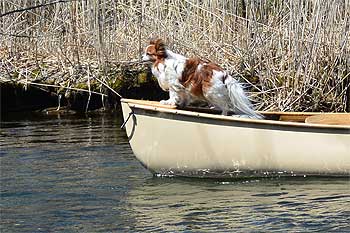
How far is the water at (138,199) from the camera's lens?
5254 millimetres

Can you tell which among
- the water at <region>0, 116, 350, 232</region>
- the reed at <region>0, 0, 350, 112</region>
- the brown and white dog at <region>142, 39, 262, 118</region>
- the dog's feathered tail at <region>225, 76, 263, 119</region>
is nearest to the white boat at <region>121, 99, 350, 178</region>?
the water at <region>0, 116, 350, 232</region>

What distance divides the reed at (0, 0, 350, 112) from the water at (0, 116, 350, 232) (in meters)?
1.57

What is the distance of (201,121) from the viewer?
6379mm

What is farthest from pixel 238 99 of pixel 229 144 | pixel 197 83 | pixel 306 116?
pixel 306 116

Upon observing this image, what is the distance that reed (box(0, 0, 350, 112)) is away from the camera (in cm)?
873

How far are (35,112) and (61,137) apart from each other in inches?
84.2

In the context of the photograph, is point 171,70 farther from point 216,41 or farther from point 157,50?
point 216,41

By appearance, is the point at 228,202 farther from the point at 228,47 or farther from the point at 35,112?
the point at 35,112

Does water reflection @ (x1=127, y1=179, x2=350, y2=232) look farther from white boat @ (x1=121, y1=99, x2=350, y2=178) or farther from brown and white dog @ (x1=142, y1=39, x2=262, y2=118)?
brown and white dog @ (x1=142, y1=39, x2=262, y2=118)

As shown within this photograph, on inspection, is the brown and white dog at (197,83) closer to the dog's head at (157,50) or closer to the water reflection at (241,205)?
the dog's head at (157,50)

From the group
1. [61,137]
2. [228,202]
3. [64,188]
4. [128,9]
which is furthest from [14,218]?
[128,9]

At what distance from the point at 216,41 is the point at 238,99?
3.37 metres

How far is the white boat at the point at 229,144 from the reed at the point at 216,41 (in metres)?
2.00

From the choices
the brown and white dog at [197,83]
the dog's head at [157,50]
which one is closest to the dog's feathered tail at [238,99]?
the brown and white dog at [197,83]
